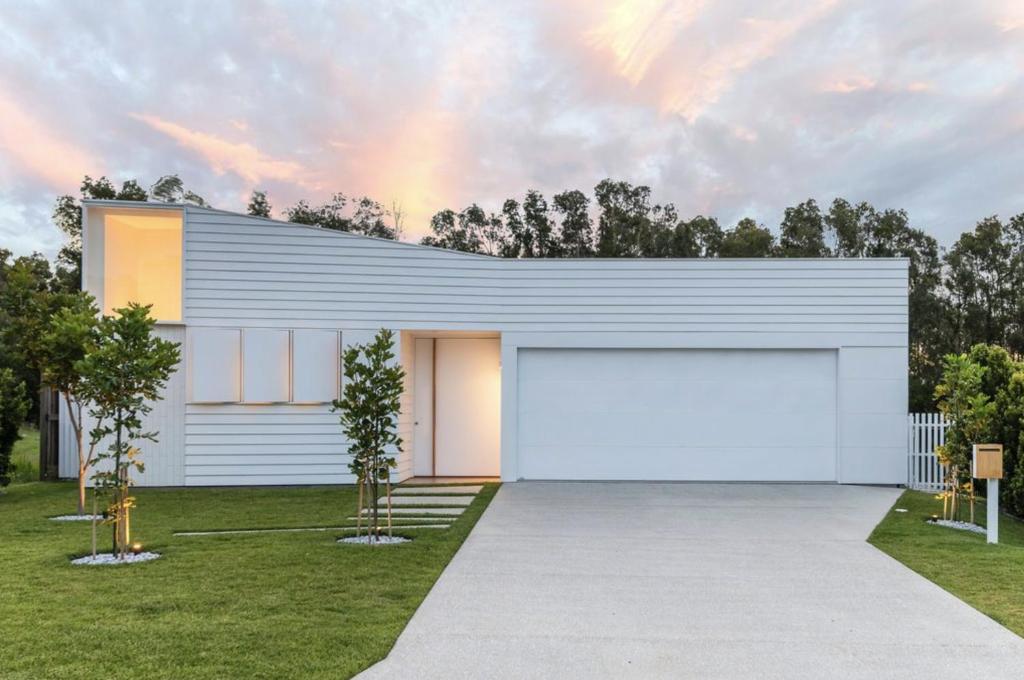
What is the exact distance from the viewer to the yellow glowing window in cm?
1125

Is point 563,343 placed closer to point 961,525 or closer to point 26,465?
point 961,525

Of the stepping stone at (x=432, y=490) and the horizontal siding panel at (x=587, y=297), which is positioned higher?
the horizontal siding panel at (x=587, y=297)

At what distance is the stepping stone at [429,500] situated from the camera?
9.30m

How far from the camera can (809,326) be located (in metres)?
11.3

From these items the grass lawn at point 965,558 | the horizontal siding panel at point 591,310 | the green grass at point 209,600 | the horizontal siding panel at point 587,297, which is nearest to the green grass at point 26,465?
the horizontal siding panel at point 587,297

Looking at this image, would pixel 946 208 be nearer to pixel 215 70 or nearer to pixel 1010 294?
pixel 1010 294

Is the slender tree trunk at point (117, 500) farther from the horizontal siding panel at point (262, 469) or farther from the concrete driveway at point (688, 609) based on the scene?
the horizontal siding panel at point (262, 469)

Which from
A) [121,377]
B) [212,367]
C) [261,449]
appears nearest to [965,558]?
[121,377]

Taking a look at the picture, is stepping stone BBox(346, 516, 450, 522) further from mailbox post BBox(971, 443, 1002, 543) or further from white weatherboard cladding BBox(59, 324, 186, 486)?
mailbox post BBox(971, 443, 1002, 543)

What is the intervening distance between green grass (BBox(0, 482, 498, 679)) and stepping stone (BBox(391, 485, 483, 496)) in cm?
225

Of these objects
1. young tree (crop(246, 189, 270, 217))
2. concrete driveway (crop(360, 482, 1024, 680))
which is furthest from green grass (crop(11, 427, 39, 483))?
young tree (crop(246, 189, 270, 217))

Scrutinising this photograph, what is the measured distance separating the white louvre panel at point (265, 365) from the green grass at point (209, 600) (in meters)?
3.03

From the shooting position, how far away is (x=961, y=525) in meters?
7.92

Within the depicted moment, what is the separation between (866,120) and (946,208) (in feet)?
31.1
